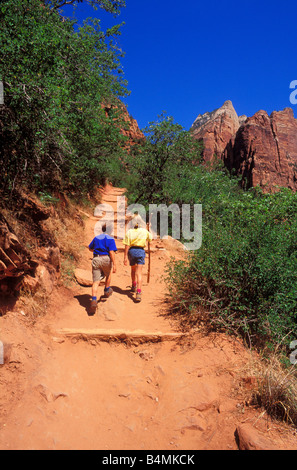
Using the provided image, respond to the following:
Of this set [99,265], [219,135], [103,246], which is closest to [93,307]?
[99,265]

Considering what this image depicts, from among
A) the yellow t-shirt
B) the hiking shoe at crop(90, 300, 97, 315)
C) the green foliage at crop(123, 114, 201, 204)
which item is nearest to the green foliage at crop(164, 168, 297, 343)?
the yellow t-shirt

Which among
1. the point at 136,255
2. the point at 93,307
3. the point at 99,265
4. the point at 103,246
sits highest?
the point at 103,246

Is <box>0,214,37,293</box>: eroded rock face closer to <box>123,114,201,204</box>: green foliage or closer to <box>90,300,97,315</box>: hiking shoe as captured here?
<box>90,300,97,315</box>: hiking shoe

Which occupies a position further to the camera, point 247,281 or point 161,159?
point 161,159

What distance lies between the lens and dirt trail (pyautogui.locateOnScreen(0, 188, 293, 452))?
316 cm

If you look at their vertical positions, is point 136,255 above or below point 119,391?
above

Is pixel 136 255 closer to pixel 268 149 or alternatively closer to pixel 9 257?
pixel 9 257

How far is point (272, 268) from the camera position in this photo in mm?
4648

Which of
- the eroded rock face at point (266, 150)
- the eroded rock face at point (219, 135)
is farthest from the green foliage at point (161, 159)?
the eroded rock face at point (219, 135)

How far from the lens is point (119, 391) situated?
3871 millimetres

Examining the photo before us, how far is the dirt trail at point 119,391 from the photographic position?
124 inches

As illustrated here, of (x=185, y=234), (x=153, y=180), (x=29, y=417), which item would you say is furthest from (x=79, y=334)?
(x=153, y=180)

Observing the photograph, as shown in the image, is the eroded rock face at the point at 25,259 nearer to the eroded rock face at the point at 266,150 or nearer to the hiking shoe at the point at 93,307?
the hiking shoe at the point at 93,307

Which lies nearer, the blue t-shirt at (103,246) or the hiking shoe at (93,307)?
the hiking shoe at (93,307)
